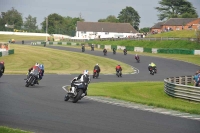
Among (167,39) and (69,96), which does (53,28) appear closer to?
(167,39)

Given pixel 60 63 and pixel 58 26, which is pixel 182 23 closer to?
pixel 60 63

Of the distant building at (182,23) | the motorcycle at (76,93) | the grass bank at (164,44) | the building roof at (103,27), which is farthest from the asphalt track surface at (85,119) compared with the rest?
the building roof at (103,27)

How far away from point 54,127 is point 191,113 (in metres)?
6.95

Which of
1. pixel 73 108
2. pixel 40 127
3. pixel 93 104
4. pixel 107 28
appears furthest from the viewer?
pixel 107 28

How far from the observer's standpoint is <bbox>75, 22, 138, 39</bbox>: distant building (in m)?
131

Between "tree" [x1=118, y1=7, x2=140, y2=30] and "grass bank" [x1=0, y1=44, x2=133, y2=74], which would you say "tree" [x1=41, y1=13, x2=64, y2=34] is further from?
"grass bank" [x1=0, y1=44, x2=133, y2=74]

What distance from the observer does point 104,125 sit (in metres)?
13.1

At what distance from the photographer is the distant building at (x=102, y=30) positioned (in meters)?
131

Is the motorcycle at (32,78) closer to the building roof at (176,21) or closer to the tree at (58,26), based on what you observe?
the building roof at (176,21)

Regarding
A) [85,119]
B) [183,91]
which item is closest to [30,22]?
[183,91]

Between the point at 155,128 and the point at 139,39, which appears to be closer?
the point at 155,128

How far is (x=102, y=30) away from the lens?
146 metres

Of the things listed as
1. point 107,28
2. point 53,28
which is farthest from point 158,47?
point 53,28

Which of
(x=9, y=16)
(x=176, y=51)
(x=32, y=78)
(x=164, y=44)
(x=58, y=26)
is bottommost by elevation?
(x=176, y=51)
